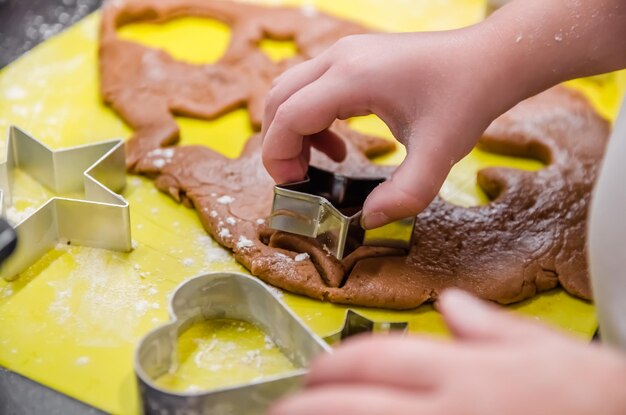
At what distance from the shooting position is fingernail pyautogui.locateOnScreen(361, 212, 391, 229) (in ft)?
3.14

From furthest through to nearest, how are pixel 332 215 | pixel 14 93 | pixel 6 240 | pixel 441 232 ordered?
pixel 14 93, pixel 441 232, pixel 332 215, pixel 6 240

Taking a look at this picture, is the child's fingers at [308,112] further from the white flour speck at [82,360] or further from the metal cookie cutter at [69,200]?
the white flour speck at [82,360]

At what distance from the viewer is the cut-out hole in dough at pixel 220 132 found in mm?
1281

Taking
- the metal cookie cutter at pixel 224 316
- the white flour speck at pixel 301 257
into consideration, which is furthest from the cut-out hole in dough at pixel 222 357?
the white flour speck at pixel 301 257

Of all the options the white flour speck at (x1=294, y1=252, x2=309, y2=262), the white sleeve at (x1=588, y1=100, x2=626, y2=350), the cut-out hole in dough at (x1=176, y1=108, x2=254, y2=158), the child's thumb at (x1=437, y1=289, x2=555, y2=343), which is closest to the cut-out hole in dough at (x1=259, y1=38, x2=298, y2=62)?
the cut-out hole in dough at (x1=176, y1=108, x2=254, y2=158)

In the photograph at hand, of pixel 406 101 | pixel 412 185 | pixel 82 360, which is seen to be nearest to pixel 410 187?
pixel 412 185

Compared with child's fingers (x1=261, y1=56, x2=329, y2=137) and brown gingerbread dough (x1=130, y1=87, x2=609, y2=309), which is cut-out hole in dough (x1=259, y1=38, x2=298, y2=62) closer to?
brown gingerbread dough (x1=130, y1=87, x2=609, y2=309)

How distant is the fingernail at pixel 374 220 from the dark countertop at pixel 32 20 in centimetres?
79

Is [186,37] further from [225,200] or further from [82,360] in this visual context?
[82,360]

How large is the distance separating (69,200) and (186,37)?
611 millimetres

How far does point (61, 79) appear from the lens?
4.53 feet

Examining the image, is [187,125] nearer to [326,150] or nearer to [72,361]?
[326,150]

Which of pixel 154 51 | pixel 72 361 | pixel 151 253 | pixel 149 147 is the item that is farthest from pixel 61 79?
pixel 72 361

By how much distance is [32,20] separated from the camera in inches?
60.7
